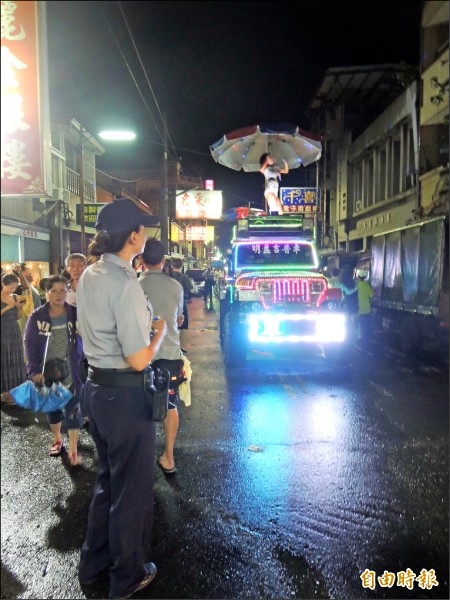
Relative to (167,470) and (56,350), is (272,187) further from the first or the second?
(167,470)

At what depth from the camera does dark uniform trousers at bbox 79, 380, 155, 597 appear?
2.54m

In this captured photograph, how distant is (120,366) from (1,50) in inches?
73.2

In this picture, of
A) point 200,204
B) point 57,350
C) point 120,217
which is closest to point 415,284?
point 57,350

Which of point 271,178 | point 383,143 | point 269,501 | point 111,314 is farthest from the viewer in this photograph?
point 383,143

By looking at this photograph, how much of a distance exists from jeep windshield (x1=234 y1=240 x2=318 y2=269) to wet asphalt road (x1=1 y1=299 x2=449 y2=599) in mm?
3776

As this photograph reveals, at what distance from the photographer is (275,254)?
998cm

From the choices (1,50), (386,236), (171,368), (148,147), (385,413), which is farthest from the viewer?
(148,147)

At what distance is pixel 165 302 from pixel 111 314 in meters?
1.68

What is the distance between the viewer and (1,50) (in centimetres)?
254

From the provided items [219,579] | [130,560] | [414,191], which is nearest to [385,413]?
[219,579]

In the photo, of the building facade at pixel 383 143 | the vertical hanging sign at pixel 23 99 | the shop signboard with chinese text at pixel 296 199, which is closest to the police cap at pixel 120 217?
the vertical hanging sign at pixel 23 99

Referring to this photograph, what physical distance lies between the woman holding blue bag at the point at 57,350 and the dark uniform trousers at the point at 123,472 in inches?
65.6

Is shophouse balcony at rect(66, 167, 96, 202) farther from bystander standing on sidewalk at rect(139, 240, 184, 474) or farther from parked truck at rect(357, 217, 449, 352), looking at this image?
bystander standing on sidewalk at rect(139, 240, 184, 474)

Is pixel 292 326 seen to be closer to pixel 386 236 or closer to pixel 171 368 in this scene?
pixel 171 368
